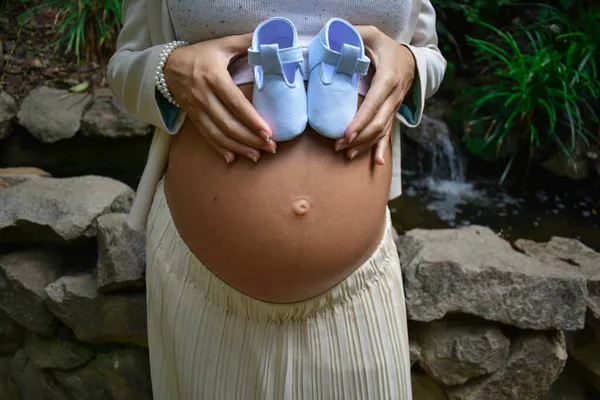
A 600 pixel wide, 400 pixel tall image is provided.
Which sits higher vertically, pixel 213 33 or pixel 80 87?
pixel 213 33

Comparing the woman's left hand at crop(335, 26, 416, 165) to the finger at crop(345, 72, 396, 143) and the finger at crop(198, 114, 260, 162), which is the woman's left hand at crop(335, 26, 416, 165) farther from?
the finger at crop(198, 114, 260, 162)

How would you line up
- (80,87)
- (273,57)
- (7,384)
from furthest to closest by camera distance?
(80,87) < (7,384) < (273,57)

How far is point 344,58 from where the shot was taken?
0.74m

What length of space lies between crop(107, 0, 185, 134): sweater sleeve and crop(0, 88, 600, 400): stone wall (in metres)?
0.62

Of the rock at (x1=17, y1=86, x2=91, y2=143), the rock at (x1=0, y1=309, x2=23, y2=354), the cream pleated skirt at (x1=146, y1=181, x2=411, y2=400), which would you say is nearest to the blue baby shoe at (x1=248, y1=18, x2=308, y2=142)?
the cream pleated skirt at (x1=146, y1=181, x2=411, y2=400)

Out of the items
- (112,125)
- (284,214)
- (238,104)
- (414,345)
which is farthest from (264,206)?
(112,125)

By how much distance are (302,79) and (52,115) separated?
1850mm

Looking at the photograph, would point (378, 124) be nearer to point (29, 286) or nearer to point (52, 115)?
point (29, 286)

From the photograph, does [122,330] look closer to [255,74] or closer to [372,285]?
[372,285]

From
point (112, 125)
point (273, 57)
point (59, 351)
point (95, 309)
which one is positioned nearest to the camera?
point (273, 57)

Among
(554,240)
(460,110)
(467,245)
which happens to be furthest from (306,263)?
(460,110)

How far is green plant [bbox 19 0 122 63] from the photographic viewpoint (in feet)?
9.02

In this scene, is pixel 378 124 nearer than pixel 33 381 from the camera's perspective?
Yes

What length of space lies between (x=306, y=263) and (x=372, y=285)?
0.14m
